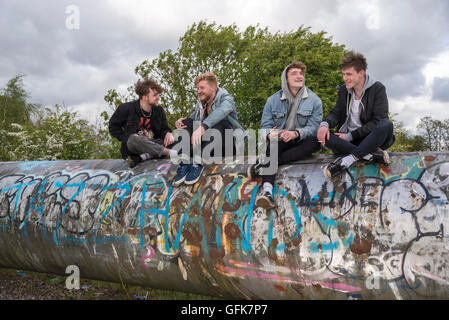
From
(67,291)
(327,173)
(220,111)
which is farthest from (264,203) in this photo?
(67,291)

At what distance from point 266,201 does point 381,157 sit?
3.72 feet

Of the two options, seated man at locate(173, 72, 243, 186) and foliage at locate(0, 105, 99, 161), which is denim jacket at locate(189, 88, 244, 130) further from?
foliage at locate(0, 105, 99, 161)

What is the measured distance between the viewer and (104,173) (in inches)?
219

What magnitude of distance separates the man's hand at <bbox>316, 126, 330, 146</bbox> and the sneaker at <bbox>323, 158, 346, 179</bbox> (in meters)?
0.41

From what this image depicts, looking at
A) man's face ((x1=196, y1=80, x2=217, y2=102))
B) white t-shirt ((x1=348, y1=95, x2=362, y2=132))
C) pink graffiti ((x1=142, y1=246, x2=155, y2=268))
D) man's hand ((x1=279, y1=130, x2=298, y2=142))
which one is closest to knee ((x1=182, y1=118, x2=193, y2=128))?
man's face ((x1=196, y1=80, x2=217, y2=102))

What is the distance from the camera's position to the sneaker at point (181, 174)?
185 inches

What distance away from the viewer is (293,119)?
4.60 meters

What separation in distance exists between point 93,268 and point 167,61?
17.1 m

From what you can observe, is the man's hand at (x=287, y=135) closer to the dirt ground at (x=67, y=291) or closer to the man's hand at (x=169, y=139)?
the man's hand at (x=169, y=139)

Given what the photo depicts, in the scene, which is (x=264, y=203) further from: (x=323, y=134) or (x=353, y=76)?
(x=353, y=76)

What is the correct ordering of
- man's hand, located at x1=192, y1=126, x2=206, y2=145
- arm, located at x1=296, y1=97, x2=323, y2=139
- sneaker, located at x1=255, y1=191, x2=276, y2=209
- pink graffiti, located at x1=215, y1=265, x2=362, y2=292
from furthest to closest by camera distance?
man's hand, located at x1=192, y1=126, x2=206, y2=145
arm, located at x1=296, y1=97, x2=323, y2=139
sneaker, located at x1=255, y1=191, x2=276, y2=209
pink graffiti, located at x1=215, y1=265, x2=362, y2=292

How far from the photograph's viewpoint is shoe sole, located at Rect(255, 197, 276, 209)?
390 centimetres
